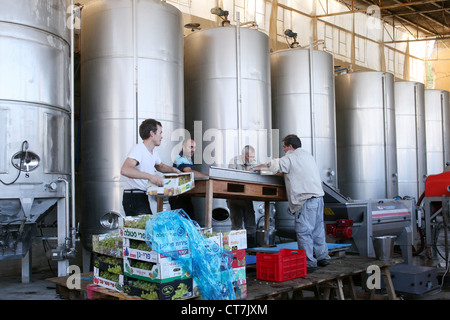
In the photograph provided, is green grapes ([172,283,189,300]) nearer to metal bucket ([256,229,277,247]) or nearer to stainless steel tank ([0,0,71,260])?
stainless steel tank ([0,0,71,260])

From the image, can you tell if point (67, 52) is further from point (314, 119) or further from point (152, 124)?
point (314, 119)

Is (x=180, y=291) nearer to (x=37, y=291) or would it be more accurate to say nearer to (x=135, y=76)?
(x=37, y=291)

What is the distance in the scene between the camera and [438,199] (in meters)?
8.78

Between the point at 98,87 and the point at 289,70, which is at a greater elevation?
the point at 289,70

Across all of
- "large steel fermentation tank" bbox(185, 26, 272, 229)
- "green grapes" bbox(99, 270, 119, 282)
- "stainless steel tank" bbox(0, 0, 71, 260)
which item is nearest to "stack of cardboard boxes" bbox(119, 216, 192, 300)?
"green grapes" bbox(99, 270, 119, 282)

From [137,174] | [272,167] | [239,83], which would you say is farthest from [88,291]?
[239,83]

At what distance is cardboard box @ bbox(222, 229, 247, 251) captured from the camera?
4.29 meters

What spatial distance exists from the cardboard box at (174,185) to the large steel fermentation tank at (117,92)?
2625 mm

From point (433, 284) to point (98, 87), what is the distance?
5.78 metres

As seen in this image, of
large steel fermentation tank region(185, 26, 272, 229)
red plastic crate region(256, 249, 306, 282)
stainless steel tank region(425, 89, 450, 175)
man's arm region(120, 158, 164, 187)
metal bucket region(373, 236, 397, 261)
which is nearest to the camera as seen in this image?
red plastic crate region(256, 249, 306, 282)

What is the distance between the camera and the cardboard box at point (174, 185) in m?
4.98

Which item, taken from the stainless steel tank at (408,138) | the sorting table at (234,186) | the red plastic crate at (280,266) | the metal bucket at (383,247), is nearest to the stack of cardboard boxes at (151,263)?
the red plastic crate at (280,266)

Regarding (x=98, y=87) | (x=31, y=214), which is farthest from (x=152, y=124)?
(x=98, y=87)

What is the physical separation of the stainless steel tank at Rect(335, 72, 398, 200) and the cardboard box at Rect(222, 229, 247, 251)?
8.99m
